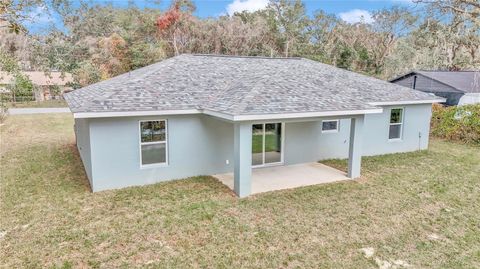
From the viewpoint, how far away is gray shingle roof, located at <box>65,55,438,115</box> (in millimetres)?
9258

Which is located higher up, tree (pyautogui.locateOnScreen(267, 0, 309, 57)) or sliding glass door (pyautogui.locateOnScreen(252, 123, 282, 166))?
tree (pyautogui.locateOnScreen(267, 0, 309, 57))

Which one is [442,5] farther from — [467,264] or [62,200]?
[62,200]

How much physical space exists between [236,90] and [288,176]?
3267 millimetres

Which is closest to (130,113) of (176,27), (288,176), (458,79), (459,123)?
(288,176)

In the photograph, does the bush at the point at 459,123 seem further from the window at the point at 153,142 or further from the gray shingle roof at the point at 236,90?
the window at the point at 153,142

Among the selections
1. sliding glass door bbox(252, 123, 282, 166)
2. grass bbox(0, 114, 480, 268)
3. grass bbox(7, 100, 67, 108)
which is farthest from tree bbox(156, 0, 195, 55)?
grass bbox(0, 114, 480, 268)

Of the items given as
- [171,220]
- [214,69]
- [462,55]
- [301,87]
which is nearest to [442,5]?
[301,87]

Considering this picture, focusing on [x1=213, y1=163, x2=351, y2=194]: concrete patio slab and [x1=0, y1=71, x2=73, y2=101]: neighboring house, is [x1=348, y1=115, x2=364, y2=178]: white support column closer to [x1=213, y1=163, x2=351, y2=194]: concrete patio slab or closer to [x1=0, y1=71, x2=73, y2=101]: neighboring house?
[x1=213, y1=163, x2=351, y2=194]: concrete patio slab

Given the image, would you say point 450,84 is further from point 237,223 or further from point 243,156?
point 237,223

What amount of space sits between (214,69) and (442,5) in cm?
793

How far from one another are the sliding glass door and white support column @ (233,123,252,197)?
2825mm

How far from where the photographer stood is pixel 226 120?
8.82 m

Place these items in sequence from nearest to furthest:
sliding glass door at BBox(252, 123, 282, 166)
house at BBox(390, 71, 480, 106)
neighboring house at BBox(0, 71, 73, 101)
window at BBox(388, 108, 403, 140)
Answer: sliding glass door at BBox(252, 123, 282, 166) → window at BBox(388, 108, 403, 140) → house at BBox(390, 71, 480, 106) → neighboring house at BBox(0, 71, 73, 101)

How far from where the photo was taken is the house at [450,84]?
65.8ft
